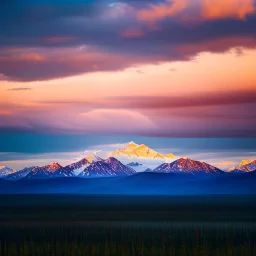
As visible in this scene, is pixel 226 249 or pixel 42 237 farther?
pixel 42 237

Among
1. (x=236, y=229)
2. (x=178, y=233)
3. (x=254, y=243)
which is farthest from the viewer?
(x=236, y=229)

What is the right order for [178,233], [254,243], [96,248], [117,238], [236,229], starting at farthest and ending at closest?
[236,229], [178,233], [117,238], [254,243], [96,248]

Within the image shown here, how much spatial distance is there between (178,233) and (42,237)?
1174cm

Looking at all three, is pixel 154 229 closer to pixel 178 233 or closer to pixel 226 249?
pixel 178 233

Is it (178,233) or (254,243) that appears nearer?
(254,243)

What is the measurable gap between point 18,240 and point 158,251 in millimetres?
12682

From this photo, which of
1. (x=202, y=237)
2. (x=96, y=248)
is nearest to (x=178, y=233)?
(x=202, y=237)

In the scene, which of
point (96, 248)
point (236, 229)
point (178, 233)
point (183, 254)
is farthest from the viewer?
point (236, 229)

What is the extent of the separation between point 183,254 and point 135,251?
10.7 feet

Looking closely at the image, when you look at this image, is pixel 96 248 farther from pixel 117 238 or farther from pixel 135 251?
pixel 117 238

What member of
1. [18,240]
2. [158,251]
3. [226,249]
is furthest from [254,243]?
[18,240]

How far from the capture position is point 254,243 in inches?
2057

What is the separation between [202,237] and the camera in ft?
187

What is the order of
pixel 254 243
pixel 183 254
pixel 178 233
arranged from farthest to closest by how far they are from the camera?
pixel 178 233
pixel 254 243
pixel 183 254
